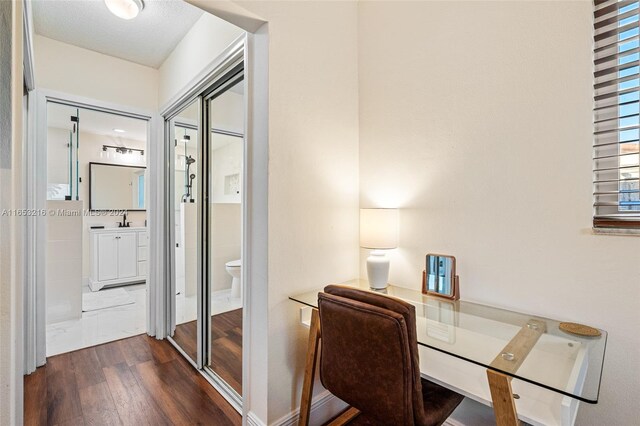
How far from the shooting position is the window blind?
108 cm

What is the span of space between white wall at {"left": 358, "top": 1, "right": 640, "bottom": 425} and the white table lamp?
121mm

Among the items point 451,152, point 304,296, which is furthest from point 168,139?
point 451,152

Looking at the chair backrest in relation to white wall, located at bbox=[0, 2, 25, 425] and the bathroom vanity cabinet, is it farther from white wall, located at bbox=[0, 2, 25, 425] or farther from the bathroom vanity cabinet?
the bathroom vanity cabinet

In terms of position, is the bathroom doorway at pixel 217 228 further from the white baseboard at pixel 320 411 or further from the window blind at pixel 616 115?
the window blind at pixel 616 115

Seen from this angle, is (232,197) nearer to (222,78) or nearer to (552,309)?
(222,78)

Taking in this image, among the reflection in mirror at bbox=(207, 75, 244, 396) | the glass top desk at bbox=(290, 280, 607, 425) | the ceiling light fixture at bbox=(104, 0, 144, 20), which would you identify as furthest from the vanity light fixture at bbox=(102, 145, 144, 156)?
the glass top desk at bbox=(290, 280, 607, 425)

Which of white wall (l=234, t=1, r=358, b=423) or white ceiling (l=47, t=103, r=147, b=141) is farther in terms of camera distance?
white ceiling (l=47, t=103, r=147, b=141)

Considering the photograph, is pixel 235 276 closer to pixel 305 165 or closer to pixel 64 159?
pixel 305 165

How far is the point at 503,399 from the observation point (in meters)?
0.86

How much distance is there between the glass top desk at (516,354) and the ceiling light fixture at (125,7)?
2.17 m

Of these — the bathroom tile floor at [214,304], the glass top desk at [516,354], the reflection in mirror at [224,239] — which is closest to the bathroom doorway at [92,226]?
the bathroom tile floor at [214,304]

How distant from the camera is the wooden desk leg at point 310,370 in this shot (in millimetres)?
1422

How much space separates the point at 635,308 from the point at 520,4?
1.31 meters

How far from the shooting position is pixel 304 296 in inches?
61.2
